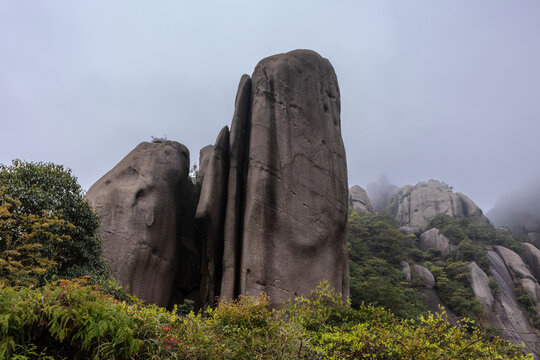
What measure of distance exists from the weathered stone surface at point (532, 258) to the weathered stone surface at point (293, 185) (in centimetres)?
3040

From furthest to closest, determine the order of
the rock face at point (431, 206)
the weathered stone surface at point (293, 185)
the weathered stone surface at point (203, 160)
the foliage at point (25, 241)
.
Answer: the rock face at point (431, 206)
the weathered stone surface at point (203, 160)
the weathered stone surface at point (293, 185)
the foliage at point (25, 241)

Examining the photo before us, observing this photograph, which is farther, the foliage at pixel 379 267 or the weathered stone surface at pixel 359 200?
the weathered stone surface at pixel 359 200

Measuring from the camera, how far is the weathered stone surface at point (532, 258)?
3284 cm

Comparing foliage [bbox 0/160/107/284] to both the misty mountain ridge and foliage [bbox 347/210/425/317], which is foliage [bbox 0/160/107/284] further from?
the misty mountain ridge

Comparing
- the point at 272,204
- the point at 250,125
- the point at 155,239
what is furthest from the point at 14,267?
the point at 250,125

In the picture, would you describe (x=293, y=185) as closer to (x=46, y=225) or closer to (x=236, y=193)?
(x=236, y=193)

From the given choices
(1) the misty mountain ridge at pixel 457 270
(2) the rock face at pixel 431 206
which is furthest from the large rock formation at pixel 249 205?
(2) the rock face at pixel 431 206

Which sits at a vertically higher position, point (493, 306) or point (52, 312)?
point (493, 306)

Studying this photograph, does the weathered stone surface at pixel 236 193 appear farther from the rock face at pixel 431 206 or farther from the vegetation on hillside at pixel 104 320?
the rock face at pixel 431 206

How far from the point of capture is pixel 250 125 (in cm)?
1222

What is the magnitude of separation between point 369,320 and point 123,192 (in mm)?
8206

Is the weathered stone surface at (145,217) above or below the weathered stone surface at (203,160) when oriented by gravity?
below

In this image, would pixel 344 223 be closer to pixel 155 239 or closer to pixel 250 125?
pixel 250 125

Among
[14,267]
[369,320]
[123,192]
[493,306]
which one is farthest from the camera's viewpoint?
[493,306]
